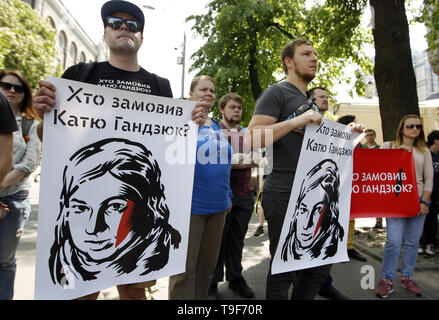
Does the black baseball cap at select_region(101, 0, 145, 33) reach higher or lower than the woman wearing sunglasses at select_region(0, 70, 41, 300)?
higher

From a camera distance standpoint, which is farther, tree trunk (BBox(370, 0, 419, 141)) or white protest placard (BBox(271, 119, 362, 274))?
tree trunk (BBox(370, 0, 419, 141))

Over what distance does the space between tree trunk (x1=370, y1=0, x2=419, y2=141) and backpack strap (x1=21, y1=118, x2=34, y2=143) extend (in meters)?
5.13

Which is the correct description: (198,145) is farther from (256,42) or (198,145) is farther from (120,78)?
(256,42)

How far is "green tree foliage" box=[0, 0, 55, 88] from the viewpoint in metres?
7.34

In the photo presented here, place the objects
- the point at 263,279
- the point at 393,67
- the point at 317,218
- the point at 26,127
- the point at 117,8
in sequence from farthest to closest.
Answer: the point at 393,67
the point at 263,279
the point at 26,127
the point at 317,218
the point at 117,8

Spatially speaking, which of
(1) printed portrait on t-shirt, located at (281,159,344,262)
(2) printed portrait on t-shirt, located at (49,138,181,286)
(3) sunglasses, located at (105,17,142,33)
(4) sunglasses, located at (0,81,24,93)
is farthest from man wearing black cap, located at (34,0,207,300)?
(1) printed portrait on t-shirt, located at (281,159,344,262)

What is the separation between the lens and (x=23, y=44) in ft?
27.2

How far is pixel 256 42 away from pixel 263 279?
11597 mm

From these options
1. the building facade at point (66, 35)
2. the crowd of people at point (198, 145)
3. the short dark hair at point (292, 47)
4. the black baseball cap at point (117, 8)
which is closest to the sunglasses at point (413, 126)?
the crowd of people at point (198, 145)

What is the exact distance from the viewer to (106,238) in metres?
1.61

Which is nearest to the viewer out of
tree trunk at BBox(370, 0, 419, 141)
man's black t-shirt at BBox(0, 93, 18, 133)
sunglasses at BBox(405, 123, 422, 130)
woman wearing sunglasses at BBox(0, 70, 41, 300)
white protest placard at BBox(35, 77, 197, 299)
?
white protest placard at BBox(35, 77, 197, 299)

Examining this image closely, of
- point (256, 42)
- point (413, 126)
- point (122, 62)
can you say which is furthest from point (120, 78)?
point (256, 42)

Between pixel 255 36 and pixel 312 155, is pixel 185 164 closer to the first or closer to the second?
pixel 312 155

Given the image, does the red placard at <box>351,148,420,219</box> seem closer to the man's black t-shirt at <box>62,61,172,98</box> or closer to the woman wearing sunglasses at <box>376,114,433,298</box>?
the woman wearing sunglasses at <box>376,114,433,298</box>
